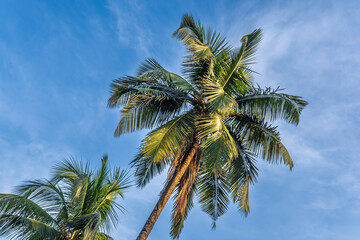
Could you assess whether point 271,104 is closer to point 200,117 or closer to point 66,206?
point 200,117

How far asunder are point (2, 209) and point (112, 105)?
4403mm

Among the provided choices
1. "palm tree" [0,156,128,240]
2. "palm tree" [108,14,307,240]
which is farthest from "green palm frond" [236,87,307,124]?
"palm tree" [0,156,128,240]

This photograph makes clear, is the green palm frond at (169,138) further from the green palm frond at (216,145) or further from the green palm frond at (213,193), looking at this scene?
the green palm frond at (213,193)

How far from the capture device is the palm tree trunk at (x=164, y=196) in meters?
10.5

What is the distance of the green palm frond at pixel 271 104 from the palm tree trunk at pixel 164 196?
2216 mm

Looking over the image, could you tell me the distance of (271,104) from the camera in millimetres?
12258

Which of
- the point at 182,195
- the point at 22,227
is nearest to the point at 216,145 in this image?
the point at 182,195

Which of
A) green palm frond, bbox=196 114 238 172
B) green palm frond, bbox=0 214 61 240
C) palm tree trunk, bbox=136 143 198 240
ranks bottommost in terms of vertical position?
green palm frond, bbox=0 214 61 240

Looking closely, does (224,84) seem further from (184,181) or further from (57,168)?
(57,168)

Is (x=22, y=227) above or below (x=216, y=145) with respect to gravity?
below

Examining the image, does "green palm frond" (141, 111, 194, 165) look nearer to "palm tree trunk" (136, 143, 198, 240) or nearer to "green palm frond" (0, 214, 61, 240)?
"palm tree trunk" (136, 143, 198, 240)

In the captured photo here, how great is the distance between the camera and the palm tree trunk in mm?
10478

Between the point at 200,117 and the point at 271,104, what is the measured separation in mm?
2344

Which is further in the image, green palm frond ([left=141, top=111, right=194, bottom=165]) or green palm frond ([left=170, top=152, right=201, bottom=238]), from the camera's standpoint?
green palm frond ([left=170, top=152, right=201, bottom=238])
